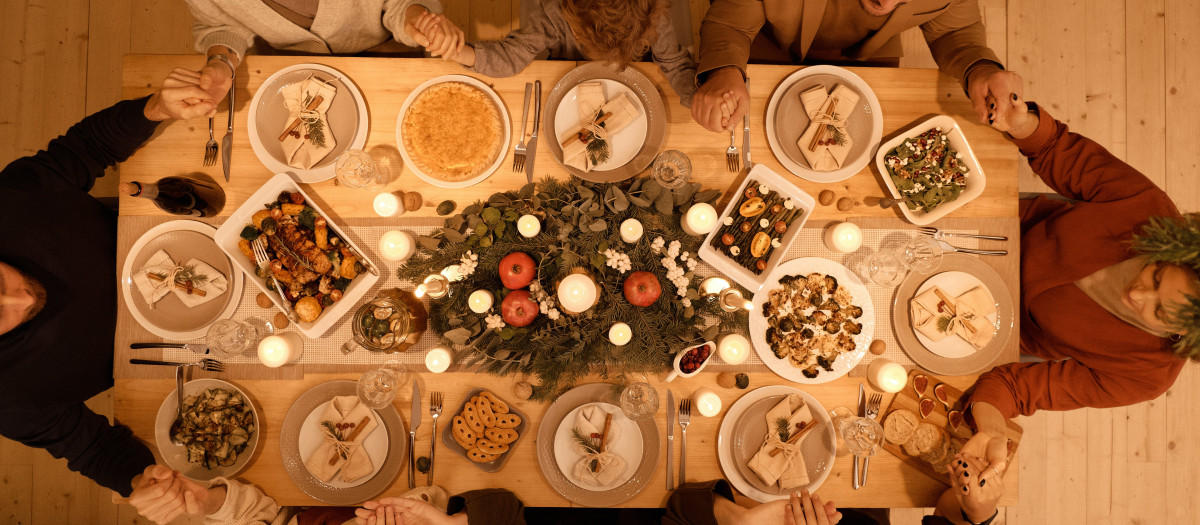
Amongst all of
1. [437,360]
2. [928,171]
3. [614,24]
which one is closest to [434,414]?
[437,360]

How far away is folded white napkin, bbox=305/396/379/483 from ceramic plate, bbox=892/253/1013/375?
6.14 feet

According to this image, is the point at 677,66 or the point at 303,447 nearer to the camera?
the point at 303,447

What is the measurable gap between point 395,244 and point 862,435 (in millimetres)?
1686

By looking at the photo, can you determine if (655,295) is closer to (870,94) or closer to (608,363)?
(608,363)

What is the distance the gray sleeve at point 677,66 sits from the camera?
1861 millimetres

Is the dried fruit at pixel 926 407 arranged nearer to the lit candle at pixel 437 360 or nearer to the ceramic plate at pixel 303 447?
the lit candle at pixel 437 360

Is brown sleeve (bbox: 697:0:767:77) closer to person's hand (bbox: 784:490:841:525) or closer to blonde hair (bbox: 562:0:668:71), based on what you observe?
blonde hair (bbox: 562:0:668:71)

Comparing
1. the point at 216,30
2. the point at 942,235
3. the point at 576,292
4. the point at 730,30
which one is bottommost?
the point at 576,292

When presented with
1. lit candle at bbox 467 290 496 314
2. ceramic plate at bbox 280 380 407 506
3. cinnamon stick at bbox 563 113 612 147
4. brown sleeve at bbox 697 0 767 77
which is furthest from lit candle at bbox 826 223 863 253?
ceramic plate at bbox 280 380 407 506

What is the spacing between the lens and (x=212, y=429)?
5.83ft

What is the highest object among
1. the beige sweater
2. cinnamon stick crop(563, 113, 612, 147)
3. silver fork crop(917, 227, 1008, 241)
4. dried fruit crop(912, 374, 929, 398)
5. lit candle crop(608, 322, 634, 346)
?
the beige sweater

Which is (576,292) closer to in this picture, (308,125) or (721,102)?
(721,102)

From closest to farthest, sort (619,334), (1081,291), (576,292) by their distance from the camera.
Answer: (576,292) < (619,334) < (1081,291)

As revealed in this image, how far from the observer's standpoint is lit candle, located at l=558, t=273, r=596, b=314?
150 centimetres
